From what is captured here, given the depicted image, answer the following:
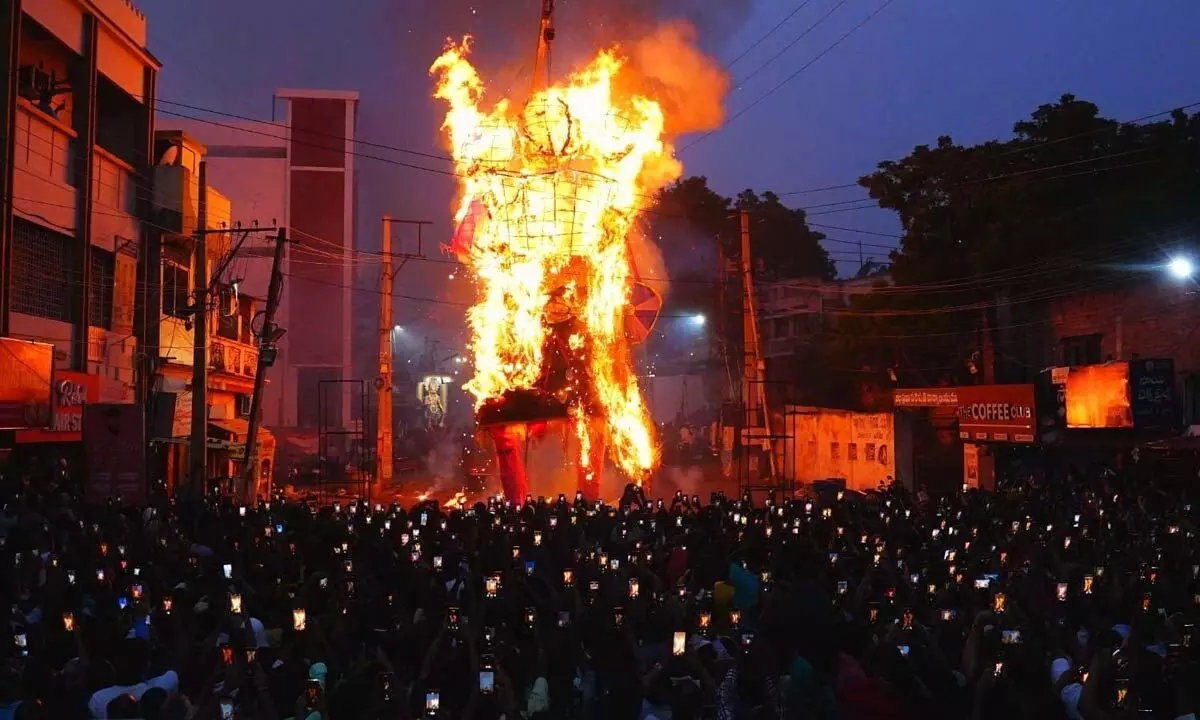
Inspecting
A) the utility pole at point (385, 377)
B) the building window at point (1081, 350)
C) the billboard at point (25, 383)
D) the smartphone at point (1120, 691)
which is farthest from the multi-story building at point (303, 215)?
the smartphone at point (1120, 691)

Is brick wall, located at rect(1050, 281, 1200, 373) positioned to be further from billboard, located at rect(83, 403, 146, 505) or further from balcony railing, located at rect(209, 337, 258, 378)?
balcony railing, located at rect(209, 337, 258, 378)

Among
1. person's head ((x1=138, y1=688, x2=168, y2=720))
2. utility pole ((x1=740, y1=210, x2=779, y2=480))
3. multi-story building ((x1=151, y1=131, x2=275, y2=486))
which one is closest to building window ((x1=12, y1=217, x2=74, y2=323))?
multi-story building ((x1=151, y1=131, x2=275, y2=486))

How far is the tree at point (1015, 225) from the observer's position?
81.1 feet

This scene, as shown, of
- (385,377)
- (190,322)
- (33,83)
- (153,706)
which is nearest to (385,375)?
(385,377)

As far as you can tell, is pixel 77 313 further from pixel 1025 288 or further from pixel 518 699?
pixel 1025 288

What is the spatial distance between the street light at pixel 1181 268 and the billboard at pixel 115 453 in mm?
20972

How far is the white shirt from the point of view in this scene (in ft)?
18.3

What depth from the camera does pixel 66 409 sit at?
1991 cm

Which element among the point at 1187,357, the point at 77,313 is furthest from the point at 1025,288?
the point at 77,313

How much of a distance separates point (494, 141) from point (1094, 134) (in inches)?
645

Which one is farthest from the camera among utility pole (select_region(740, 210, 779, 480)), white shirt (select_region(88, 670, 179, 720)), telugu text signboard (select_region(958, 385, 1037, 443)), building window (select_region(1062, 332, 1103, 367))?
utility pole (select_region(740, 210, 779, 480))

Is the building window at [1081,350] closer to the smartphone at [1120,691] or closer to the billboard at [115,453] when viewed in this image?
the smartphone at [1120,691]

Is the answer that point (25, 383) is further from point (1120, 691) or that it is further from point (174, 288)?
point (1120, 691)

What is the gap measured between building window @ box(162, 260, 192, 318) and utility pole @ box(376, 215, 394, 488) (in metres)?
6.15
